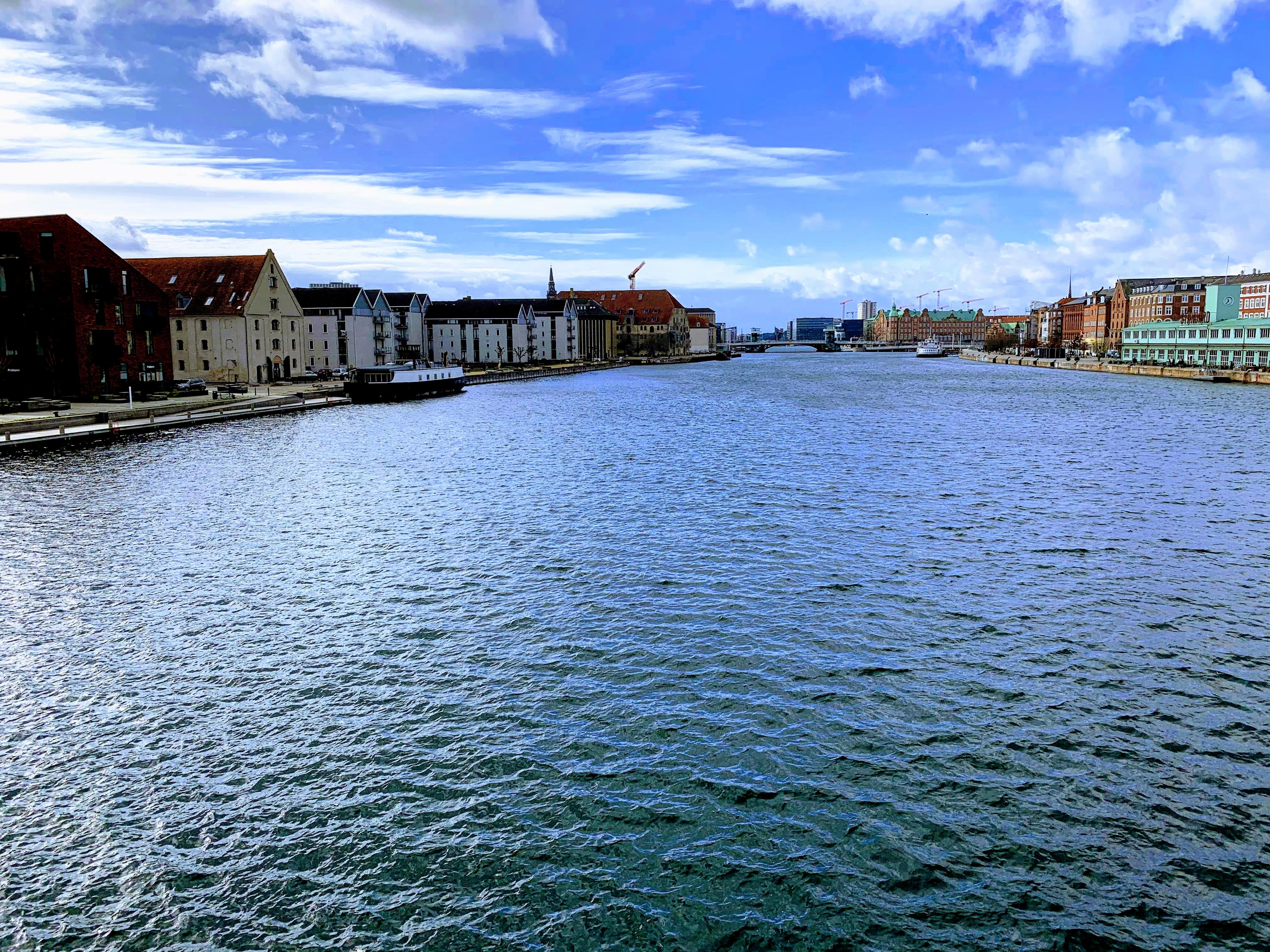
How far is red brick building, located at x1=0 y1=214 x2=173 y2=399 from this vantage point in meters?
66.4

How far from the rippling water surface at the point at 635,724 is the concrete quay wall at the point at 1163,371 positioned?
104707mm

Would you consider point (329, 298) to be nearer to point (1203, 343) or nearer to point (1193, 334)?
point (1203, 343)

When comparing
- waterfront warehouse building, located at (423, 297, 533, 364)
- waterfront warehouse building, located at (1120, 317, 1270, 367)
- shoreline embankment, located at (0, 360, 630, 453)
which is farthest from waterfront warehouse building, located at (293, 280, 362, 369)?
waterfront warehouse building, located at (1120, 317, 1270, 367)

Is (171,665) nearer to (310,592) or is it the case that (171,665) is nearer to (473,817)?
(310,592)

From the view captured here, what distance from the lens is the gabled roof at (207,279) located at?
333 feet

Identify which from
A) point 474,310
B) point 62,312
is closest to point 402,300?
point 474,310

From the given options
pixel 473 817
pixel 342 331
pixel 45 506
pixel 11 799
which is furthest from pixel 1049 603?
pixel 342 331

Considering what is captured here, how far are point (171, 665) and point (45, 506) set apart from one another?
829 inches

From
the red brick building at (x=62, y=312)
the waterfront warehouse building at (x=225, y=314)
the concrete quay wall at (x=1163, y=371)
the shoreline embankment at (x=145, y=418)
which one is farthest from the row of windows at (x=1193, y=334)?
the red brick building at (x=62, y=312)

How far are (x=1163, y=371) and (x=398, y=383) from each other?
119457 millimetres

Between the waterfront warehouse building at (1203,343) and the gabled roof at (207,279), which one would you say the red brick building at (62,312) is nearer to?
the gabled roof at (207,279)

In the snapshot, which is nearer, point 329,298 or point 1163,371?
point 329,298

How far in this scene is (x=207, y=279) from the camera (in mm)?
103938

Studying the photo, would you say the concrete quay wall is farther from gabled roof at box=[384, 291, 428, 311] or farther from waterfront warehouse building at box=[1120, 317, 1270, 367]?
gabled roof at box=[384, 291, 428, 311]
